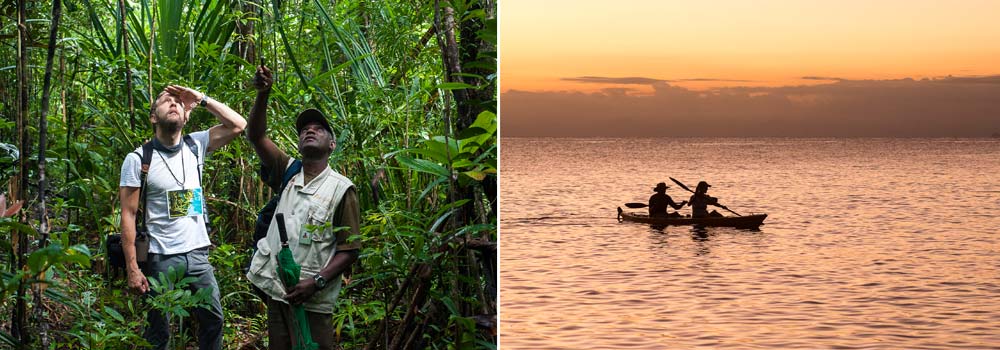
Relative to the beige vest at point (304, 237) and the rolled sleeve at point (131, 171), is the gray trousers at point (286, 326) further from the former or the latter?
the rolled sleeve at point (131, 171)

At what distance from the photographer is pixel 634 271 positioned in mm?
3125

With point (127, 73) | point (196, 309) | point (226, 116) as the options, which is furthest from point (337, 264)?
point (127, 73)

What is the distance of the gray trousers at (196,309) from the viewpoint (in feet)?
8.84

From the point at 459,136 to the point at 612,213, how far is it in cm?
51

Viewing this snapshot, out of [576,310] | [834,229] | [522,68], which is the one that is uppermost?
[522,68]

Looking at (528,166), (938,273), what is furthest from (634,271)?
(938,273)

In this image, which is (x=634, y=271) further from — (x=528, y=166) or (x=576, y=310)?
(x=528, y=166)

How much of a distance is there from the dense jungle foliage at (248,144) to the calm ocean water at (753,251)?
17cm

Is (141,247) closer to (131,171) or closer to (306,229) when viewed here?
(131,171)

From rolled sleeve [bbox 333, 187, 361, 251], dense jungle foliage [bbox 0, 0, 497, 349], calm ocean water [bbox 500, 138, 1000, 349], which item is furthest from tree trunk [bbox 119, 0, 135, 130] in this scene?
calm ocean water [bbox 500, 138, 1000, 349]

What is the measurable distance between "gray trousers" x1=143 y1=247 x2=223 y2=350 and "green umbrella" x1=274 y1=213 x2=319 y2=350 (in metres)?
0.18

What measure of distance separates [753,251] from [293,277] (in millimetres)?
1353

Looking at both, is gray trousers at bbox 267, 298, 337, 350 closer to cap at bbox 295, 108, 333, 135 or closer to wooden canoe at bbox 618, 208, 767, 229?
cap at bbox 295, 108, 333, 135

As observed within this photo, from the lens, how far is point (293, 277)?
280 centimetres
